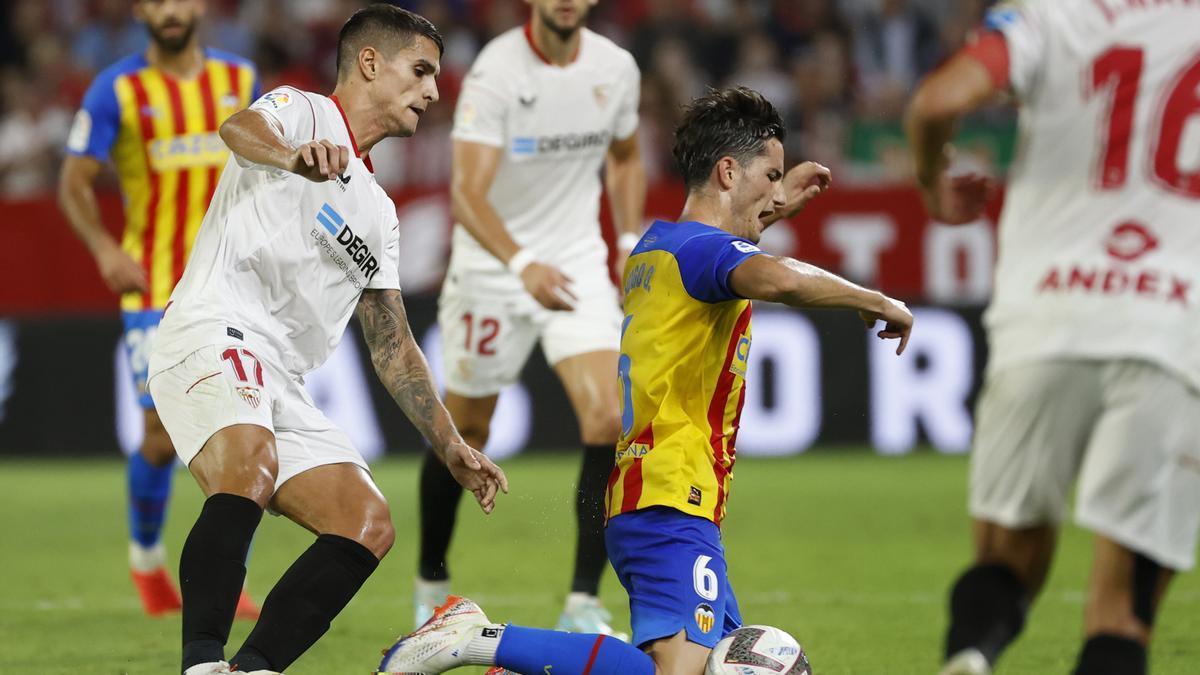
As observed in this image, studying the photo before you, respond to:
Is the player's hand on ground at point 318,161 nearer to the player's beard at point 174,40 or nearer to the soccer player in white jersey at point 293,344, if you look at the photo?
the soccer player in white jersey at point 293,344

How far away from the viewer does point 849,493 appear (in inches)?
416

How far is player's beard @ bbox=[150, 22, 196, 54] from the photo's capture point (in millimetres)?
6941

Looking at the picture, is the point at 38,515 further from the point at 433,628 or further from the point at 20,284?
the point at 433,628

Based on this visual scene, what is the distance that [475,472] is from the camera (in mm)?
4559

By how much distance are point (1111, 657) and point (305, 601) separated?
2.07 metres

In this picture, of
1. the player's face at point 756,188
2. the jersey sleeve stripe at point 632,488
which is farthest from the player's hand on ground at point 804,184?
the jersey sleeve stripe at point 632,488

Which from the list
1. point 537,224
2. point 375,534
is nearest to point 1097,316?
point 375,534

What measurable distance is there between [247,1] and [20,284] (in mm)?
3995

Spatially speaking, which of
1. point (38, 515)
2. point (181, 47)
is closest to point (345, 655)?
point (181, 47)

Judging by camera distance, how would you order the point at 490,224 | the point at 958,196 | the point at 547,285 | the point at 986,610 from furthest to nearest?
the point at 490,224 < the point at 547,285 < the point at 958,196 < the point at 986,610

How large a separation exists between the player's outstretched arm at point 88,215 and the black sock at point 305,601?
2713 mm

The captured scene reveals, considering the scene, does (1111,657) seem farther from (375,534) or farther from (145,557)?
(145,557)

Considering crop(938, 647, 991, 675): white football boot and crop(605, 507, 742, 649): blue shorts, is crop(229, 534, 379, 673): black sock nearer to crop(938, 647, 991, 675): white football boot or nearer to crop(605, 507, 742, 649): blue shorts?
crop(605, 507, 742, 649): blue shorts

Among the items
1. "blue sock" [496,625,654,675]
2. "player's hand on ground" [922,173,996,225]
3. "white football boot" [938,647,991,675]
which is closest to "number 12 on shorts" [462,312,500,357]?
"blue sock" [496,625,654,675]
